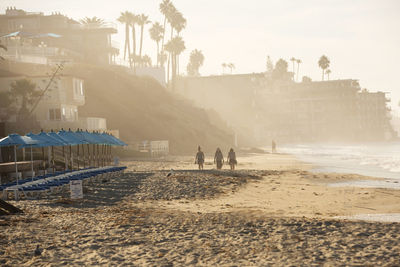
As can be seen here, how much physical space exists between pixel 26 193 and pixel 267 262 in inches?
512

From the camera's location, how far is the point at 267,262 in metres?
8.96

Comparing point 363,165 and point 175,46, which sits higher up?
point 175,46

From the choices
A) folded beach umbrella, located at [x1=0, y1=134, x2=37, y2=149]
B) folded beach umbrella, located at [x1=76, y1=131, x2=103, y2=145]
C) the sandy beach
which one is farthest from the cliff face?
the sandy beach

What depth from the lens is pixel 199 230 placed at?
11766 mm

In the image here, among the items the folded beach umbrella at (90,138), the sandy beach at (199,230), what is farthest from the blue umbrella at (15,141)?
the folded beach umbrella at (90,138)

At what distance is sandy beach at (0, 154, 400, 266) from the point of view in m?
9.34

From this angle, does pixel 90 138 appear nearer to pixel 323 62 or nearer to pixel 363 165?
pixel 363 165

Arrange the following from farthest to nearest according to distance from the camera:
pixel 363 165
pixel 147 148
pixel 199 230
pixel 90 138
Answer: pixel 147 148 < pixel 363 165 < pixel 90 138 < pixel 199 230

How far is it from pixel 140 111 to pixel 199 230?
2229 inches

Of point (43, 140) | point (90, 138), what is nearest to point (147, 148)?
point (90, 138)

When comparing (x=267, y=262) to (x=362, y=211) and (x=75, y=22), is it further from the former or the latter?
(x=75, y=22)

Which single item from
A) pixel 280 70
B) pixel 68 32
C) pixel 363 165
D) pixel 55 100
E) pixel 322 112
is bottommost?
pixel 363 165

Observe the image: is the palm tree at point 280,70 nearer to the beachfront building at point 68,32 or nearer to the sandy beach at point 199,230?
the beachfront building at point 68,32

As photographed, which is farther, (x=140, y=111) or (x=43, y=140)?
(x=140, y=111)
